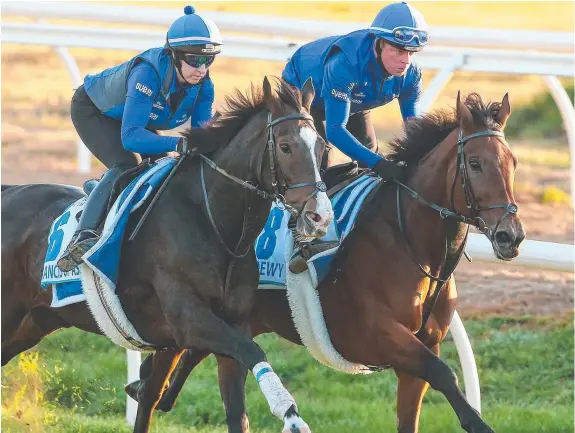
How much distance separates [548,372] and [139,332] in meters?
3.17

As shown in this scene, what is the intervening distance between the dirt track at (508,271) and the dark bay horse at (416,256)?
9.30 feet

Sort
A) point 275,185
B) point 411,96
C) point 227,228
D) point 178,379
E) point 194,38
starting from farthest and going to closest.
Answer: point 178,379
point 411,96
point 194,38
point 227,228
point 275,185

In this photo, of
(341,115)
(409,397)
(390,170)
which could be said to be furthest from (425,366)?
(341,115)

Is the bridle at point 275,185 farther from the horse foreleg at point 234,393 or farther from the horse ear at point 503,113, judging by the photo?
the horse ear at point 503,113

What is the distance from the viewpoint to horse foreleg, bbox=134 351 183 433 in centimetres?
677

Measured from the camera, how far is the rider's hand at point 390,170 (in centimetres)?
624

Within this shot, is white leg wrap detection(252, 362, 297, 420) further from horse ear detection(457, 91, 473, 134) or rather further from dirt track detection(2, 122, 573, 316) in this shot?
dirt track detection(2, 122, 573, 316)

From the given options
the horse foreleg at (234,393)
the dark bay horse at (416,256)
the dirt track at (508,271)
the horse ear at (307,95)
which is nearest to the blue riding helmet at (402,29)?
the dark bay horse at (416,256)

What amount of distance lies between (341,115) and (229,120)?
63cm

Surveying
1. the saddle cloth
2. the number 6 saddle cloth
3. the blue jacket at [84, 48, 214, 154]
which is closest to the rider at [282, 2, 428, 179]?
the number 6 saddle cloth

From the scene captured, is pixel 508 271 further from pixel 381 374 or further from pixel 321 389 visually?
pixel 321 389

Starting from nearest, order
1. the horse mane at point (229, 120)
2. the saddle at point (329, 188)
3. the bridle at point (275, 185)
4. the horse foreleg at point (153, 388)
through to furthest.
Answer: the bridle at point (275, 185)
the horse mane at point (229, 120)
the saddle at point (329, 188)
the horse foreleg at point (153, 388)

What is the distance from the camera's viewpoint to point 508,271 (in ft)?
32.1

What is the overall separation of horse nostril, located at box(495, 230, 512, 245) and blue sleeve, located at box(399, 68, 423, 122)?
1.20 m
